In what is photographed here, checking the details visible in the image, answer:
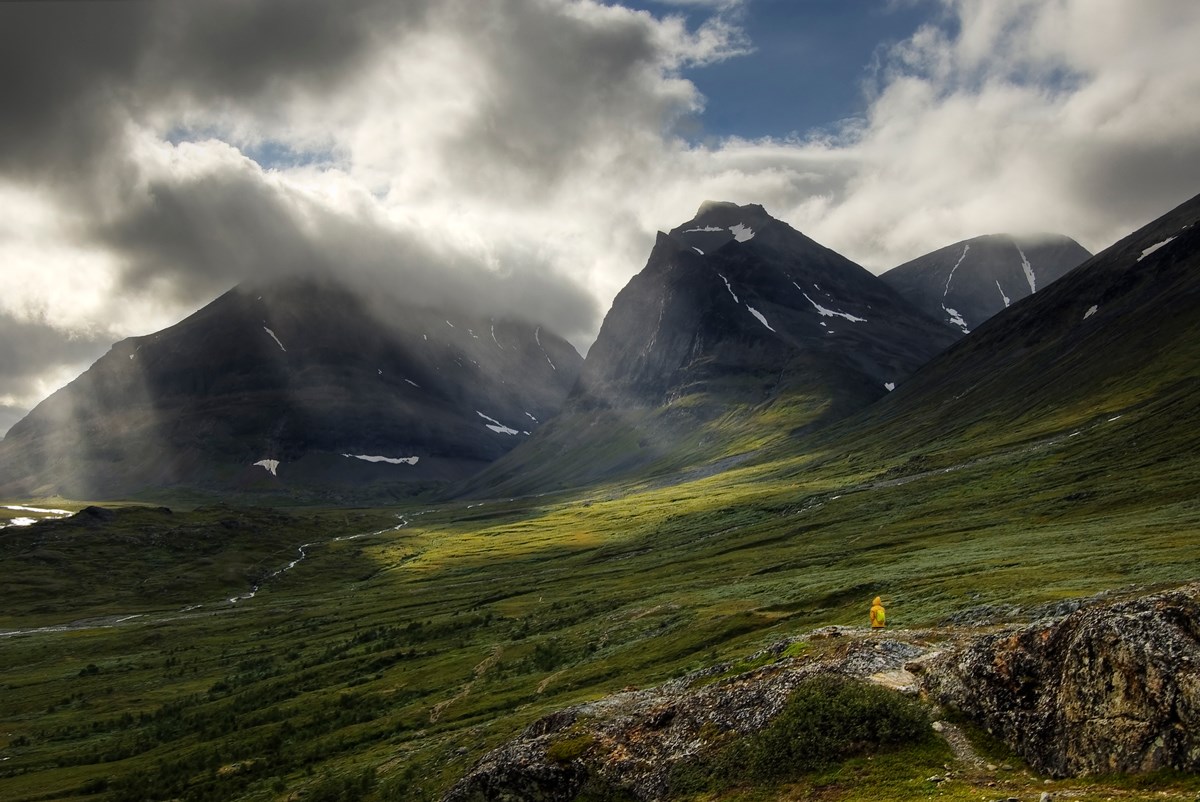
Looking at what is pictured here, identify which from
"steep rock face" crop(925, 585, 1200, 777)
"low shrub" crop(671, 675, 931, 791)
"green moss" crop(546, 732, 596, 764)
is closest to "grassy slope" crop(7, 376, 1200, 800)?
Result: "low shrub" crop(671, 675, 931, 791)

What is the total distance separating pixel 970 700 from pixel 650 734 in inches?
551

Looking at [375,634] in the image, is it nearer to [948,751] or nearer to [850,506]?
[850,506]

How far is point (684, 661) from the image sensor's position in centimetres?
6444

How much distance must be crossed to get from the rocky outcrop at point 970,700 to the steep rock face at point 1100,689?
37mm

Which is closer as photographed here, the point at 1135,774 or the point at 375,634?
the point at 1135,774

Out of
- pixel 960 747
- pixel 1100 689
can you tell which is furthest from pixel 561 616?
pixel 1100 689

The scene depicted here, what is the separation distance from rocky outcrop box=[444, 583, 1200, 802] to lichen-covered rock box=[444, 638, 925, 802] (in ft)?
0.21

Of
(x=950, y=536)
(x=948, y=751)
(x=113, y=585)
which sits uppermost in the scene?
(x=113, y=585)

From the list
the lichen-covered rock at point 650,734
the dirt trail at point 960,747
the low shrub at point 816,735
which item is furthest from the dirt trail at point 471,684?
the dirt trail at point 960,747

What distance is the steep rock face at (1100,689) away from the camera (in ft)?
70.8

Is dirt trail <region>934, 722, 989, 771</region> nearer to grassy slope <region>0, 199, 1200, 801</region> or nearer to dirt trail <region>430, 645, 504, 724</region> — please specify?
grassy slope <region>0, 199, 1200, 801</region>

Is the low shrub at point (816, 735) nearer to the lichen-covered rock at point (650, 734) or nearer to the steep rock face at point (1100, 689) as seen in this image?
the lichen-covered rock at point (650, 734)

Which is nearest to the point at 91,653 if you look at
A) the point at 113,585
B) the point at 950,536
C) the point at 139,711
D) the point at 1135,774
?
the point at 139,711

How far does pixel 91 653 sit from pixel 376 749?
94941mm
